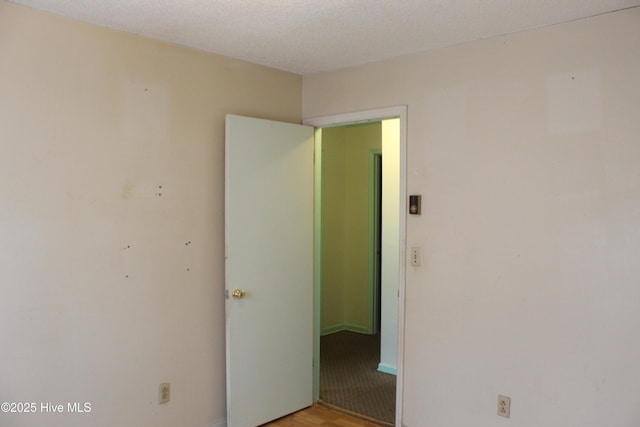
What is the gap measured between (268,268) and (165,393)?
3.26 feet

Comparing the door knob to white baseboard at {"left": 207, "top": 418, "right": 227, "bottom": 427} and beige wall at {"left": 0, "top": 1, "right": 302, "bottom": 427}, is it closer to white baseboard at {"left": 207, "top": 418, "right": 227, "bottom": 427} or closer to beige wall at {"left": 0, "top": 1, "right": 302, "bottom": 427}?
beige wall at {"left": 0, "top": 1, "right": 302, "bottom": 427}

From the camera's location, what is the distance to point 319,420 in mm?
3430

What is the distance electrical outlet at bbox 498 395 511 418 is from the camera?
269 cm

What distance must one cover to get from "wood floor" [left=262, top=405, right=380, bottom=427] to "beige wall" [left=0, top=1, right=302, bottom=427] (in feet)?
1.62

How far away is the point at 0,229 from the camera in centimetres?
230

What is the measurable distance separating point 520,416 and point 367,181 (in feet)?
11.1

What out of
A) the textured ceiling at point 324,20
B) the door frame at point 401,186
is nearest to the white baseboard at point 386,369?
the door frame at point 401,186

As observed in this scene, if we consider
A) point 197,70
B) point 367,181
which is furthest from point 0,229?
point 367,181

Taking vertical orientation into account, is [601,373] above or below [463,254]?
below

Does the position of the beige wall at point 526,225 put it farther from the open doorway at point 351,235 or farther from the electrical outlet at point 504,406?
the open doorway at point 351,235

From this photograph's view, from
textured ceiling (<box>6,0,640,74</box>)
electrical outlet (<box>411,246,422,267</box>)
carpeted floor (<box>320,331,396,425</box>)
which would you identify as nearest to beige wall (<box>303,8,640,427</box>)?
electrical outlet (<box>411,246,422,267</box>)

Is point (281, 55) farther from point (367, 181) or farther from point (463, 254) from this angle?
point (367, 181)

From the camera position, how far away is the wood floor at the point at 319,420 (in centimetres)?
335

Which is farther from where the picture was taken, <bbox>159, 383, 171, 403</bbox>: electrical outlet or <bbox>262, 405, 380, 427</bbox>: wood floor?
<bbox>262, 405, 380, 427</bbox>: wood floor
